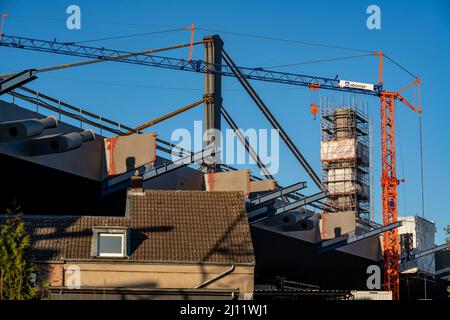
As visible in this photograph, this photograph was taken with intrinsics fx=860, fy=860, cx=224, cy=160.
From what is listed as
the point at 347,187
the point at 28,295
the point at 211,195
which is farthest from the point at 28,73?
the point at 347,187

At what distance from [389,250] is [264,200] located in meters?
45.6

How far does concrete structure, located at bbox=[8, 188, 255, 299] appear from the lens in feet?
134

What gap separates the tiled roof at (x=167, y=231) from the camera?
41.8 m

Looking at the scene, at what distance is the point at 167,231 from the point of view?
142ft

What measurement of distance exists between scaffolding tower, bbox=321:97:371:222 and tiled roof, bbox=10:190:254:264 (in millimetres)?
121971

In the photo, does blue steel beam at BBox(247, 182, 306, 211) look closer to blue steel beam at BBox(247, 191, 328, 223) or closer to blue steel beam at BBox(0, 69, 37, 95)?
blue steel beam at BBox(247, 191, 328, 223)

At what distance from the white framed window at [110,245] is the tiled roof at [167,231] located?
0.54 meters

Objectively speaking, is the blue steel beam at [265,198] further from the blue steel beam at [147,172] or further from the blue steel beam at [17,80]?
→ the blue steel beam at [17,80]

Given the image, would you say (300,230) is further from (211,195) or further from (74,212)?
(211,195)

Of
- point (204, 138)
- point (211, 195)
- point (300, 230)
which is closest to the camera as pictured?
point (211, 195)

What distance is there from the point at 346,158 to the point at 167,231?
128 meters

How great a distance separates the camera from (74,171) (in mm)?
52094

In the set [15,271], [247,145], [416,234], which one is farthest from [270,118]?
[15,271]

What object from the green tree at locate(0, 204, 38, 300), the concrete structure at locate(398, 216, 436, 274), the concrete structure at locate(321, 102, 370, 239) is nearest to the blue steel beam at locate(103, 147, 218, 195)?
the green tree at locate(0, 204, 38, 300)
